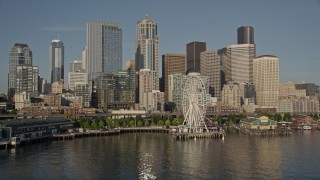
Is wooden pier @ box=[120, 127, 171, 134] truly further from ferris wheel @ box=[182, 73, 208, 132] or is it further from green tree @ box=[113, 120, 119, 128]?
ferris wheel @ box=[182, 73, 208, 132]

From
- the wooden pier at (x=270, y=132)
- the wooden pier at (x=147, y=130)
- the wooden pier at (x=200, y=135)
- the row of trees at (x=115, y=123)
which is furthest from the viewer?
the wooden pier at (x=147, y=130)

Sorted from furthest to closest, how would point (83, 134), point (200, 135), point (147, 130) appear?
point (147, 130), point (83, 134), point (200, 135)

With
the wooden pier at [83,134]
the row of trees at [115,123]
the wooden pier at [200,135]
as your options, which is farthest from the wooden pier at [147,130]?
the wooden pier at [200,135]

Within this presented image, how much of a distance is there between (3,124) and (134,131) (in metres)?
51.4

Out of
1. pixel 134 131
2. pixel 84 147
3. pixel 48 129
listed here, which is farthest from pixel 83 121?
pixel 84 147

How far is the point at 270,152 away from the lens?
7275cm

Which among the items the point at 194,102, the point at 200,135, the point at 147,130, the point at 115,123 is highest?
the point at 194,102

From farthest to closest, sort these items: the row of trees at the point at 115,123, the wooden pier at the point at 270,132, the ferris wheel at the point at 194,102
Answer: the row of trees at the point at 115,123 < the wooden pier at the point at 270,132 < the ferris wheel at the point at 194,102

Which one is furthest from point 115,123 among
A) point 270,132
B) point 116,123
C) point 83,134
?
point 270,132

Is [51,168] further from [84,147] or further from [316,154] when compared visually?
[316,154]

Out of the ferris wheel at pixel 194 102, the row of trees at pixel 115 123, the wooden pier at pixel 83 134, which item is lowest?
→ the wooden pier at pixel 83 134

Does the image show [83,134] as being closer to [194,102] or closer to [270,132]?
[194,102]

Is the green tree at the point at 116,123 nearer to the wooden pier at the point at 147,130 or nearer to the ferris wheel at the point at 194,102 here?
the wooden pier at the point at 147,130

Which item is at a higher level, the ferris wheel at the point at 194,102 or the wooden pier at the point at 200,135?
the ferris wheel at the point at 194,102
